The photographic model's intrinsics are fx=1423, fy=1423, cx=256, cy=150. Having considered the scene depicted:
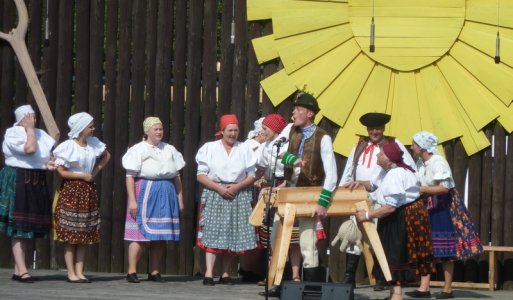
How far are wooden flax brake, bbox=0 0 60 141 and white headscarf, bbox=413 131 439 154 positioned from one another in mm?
3458

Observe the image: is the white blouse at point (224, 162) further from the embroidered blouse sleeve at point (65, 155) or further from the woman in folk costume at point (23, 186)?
the woman in folk costume at point (23, 186)

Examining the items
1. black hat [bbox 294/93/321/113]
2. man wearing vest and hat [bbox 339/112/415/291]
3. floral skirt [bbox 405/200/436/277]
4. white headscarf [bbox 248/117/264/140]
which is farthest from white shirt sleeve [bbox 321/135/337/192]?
white headscarf [bbox 248/117/264/140]

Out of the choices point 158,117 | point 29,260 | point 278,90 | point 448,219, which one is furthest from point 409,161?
point 29,260

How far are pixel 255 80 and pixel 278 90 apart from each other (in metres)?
0.28

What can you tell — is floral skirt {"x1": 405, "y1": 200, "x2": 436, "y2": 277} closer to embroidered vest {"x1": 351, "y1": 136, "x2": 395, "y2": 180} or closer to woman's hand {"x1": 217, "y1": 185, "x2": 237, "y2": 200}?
embroidered vest {"x1": 351, "y1": 136, "x2": 395, "y2": 180}

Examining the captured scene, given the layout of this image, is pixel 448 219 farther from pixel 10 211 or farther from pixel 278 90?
pixel 10 211

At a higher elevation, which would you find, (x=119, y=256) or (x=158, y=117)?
(x=158, y=117)

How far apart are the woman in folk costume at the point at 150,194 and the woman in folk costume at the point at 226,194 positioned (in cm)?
29

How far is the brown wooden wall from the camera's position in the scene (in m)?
13.1

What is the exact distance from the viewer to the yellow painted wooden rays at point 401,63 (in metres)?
12.5

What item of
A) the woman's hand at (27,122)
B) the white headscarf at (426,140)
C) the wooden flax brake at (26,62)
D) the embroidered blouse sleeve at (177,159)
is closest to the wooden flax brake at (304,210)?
the white headscarf at (426,140)

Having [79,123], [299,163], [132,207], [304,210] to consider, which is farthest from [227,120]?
[304,210]

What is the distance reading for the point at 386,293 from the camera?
473 inches

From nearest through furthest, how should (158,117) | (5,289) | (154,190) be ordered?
1. (5,289)
2. (154,190)
3. (158,117)
